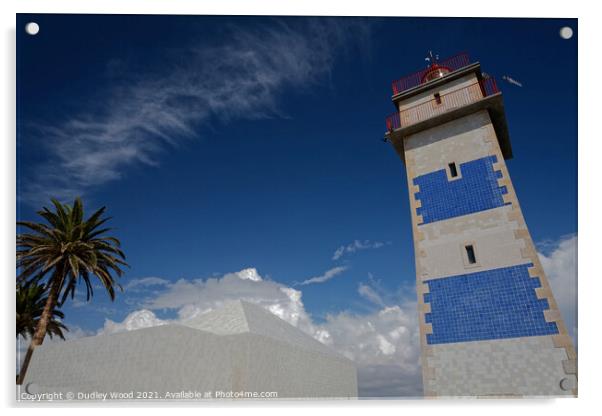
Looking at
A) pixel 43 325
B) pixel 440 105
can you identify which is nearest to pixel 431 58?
pixel 440 105

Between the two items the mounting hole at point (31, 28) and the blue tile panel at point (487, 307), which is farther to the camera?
the mounting hole at point (31, 28)

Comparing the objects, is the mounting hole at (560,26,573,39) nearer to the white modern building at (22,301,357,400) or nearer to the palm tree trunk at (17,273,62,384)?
the white modern building at (22,301,357,400)

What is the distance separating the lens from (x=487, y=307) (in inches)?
381

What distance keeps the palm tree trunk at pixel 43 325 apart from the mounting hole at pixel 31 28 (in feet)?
25.8

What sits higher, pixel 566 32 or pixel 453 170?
pixel 566 32

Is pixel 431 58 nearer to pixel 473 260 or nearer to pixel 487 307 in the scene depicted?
pixel 473 260

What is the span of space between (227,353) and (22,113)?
7.57 meters

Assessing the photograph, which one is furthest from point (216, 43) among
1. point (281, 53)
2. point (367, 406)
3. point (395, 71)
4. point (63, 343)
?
point (367, 406)

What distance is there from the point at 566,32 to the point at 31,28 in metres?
13.3

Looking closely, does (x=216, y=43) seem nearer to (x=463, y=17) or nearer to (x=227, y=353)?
(x=463, y=17)

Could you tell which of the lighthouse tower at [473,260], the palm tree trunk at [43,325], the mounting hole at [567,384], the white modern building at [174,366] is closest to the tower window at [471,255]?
the lighthouse tower at [473,260]

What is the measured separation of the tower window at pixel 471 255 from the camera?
34.7ft

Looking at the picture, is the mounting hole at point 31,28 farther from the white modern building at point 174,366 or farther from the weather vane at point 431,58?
the weather vane at point 431,58

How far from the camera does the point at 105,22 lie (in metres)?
9.74
